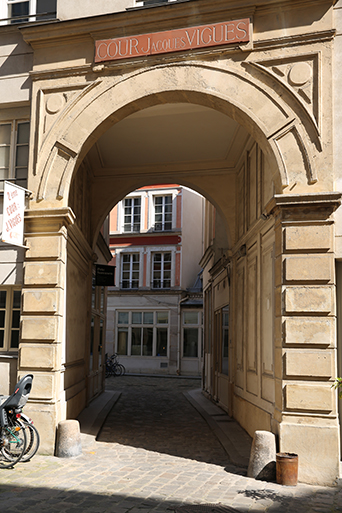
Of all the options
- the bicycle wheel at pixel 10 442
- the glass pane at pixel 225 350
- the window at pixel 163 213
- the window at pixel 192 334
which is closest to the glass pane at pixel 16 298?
the bicycle wheel at pixel 10 442

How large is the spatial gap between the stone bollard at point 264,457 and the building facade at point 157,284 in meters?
19.7

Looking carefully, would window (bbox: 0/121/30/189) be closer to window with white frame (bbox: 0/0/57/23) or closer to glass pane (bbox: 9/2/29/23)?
window with white frame (bbox: 0/0/57/23)

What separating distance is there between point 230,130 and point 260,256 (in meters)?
3.14

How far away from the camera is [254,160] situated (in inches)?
394

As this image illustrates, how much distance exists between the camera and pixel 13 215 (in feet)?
24.9

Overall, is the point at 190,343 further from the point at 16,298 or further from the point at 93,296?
the point at 16,298

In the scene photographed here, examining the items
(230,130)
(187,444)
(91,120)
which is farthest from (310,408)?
(230,130)

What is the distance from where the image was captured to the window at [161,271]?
27578 mm

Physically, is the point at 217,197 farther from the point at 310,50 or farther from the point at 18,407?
the point at 18,407

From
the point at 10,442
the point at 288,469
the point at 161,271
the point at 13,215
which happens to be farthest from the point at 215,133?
the point at 161,271

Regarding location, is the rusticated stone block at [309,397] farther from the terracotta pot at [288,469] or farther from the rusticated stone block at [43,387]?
the rusticated stone block at [43,387]

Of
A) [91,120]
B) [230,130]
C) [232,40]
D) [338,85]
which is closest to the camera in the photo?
[338,85]

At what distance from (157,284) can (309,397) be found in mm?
21376

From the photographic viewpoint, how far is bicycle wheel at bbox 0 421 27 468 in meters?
6.71
